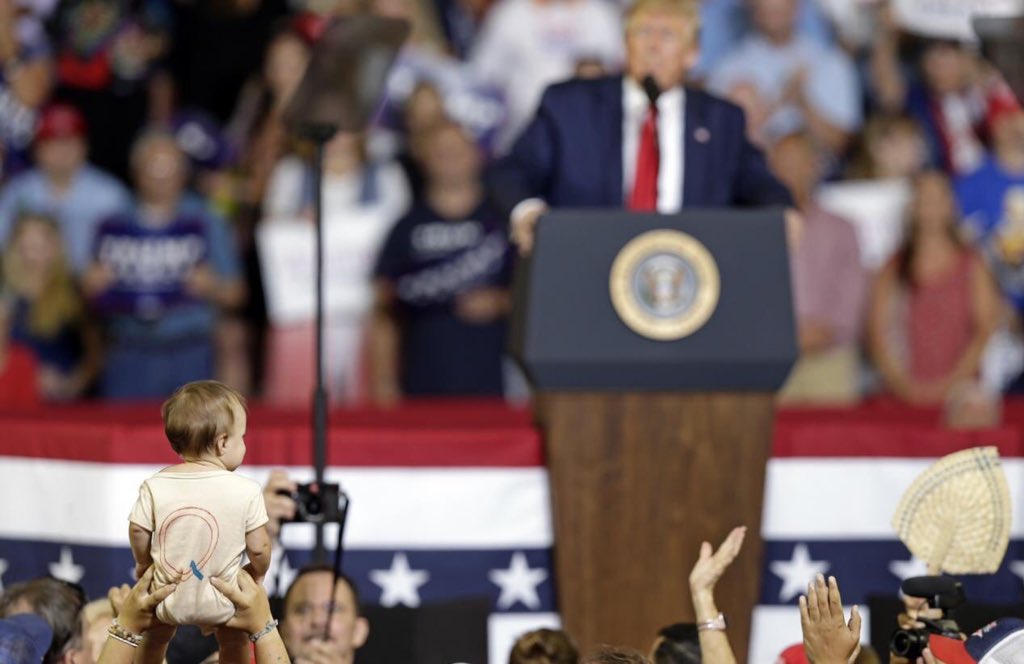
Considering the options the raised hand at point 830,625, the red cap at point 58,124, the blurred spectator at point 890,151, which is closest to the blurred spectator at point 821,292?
the blurred spectator at point 890,151

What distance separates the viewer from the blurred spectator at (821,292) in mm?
7891

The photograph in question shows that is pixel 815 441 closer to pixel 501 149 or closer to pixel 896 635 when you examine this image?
pixel 896 635

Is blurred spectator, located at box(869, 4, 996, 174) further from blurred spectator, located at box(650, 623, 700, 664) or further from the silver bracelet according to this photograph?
the silver bracelet

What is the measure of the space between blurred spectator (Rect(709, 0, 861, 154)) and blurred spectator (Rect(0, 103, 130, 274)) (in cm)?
257

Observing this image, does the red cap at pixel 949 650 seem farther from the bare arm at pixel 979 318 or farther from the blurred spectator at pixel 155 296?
the blurred spectator at pixel 155 296

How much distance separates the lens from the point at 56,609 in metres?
4.50

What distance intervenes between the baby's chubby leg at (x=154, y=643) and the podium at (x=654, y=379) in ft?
5.84

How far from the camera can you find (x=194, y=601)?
3557mm

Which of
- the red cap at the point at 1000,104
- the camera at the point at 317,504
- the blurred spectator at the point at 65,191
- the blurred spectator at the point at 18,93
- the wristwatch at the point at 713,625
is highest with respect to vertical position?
the blurred spectator at the point at 18,93

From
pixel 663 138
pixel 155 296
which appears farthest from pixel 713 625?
pixel 155 296

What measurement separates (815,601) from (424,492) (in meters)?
2.38

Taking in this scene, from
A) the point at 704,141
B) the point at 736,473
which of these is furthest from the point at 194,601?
the point at 704,141

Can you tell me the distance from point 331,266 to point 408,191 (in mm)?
524

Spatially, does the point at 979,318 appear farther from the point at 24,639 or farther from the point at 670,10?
the point at 24,639
